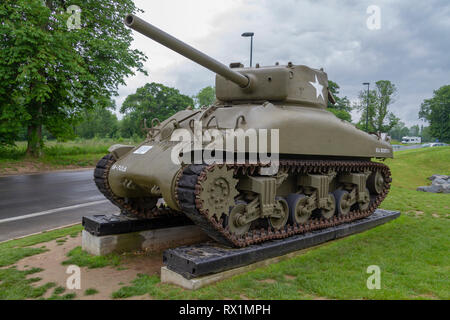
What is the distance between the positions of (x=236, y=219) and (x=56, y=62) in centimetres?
1674

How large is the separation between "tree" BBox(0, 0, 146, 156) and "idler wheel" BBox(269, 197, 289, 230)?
1473 centimetres

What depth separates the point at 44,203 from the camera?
40.2ft

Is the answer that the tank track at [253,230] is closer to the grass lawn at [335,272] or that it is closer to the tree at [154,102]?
the grass lawn at [335,272]

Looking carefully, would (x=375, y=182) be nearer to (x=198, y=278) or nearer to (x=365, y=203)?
(x=365, y=203)

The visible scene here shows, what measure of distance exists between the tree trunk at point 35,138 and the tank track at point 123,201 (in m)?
15.5

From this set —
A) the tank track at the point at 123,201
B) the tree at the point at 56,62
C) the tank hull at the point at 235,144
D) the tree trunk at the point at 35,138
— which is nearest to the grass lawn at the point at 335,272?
the tank track at the point at 123,201

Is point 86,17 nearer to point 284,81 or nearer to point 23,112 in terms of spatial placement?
point 23,112

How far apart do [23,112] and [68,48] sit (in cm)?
392

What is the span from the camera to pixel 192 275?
557 cm

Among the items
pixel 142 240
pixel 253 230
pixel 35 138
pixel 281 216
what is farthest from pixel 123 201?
pixel 35 138

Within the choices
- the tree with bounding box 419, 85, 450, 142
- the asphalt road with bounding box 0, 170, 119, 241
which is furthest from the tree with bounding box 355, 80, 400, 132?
the asphalt road with bounding box 0, 170, 119, 241

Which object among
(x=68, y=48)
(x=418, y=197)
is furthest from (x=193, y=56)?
(x=68, y=48)

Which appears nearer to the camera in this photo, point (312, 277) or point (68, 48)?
point (312, 277)

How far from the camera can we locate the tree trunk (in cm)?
2138
